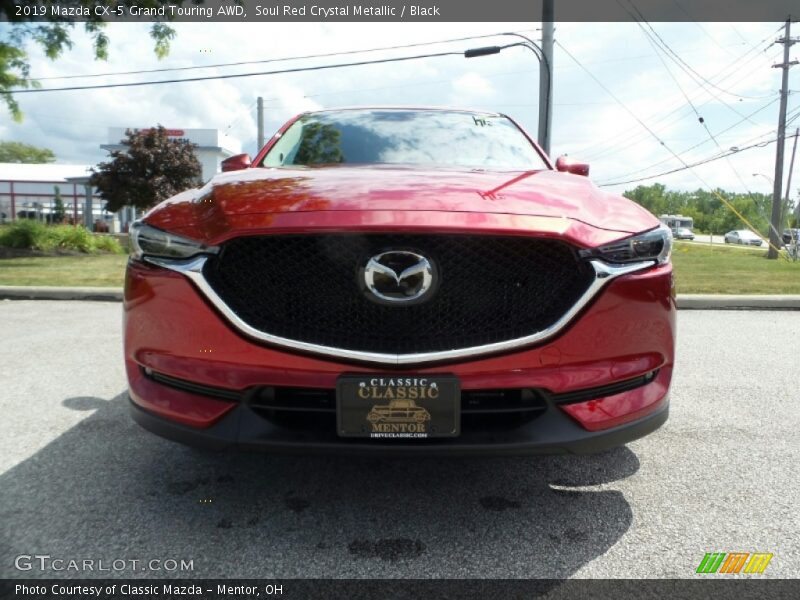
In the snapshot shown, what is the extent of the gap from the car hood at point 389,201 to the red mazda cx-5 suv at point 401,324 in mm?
10

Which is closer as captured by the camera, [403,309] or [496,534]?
[403,309]

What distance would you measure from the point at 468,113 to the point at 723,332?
353cm

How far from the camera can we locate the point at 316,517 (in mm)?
2094

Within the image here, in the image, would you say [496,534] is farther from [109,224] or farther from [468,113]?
[109,224]

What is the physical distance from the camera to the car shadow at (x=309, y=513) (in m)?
1.83

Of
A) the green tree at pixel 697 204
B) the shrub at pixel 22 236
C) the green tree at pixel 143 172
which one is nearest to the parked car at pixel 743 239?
the green tree at pixel 697 204

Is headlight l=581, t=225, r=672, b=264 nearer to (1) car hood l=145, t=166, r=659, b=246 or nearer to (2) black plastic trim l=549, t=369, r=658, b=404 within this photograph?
(1) car hood l=145, t=166, r=659, b=246

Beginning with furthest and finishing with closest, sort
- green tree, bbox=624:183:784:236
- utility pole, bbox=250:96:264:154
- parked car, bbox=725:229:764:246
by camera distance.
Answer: green tree, bbox=624:183:784:236
parked car, bbox=725:229:764:246
utility pole, bbox=250:96:264:154

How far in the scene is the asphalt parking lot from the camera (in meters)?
1.85

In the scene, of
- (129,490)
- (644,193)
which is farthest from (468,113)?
(644,193)

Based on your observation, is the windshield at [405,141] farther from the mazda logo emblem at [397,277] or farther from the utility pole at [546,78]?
→ the utility pole at [546,78]

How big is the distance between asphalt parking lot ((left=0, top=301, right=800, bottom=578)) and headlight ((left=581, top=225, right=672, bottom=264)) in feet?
2.70

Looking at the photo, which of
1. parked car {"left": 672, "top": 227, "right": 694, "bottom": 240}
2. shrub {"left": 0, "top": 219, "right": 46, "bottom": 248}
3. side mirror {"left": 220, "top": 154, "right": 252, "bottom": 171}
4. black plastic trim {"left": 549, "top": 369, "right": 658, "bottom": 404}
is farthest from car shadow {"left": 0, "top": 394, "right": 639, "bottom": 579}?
parked car {"left": 672, "top": 227, "right": 694, "bottom": 240}

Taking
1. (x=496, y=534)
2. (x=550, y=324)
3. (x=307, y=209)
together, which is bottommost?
(x=496, y=534)
